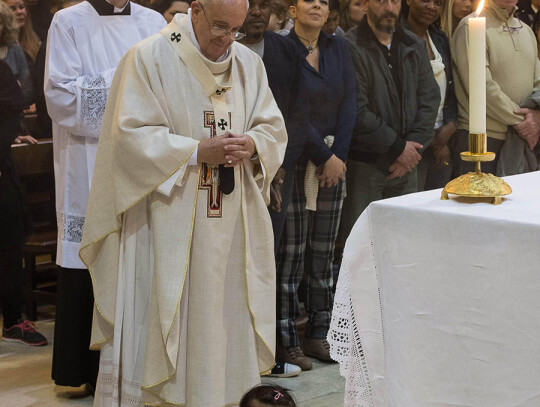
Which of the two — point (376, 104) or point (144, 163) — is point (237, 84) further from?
point (376, 104)

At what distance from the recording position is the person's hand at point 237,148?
389cm

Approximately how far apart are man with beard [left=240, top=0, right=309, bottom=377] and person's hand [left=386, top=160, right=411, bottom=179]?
3.06 feet

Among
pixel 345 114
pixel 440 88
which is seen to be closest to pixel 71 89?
pixel 345 114

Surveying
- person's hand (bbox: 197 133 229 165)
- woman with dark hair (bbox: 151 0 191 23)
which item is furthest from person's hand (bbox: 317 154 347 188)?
person's hand (bbox: 197 133 229 165)

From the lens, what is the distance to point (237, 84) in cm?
417

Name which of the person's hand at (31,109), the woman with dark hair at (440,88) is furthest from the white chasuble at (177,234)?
the woman with dark hair at (440,88)

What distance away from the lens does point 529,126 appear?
687cm

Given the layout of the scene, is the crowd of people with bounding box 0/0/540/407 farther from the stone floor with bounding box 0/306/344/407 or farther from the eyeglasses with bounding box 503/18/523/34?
the eyeglasses with bounding box 503/18/523/34

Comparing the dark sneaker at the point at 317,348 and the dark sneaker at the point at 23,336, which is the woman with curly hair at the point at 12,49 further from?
the dark sneaker at the point at 317,348

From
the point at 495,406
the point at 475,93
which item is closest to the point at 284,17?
the point at 475,93

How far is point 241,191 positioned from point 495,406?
2.06 meters

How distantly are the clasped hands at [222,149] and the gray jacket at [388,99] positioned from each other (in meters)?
2.05

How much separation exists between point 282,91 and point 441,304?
306 centimetres

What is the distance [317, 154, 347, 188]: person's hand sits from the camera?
553 cm
